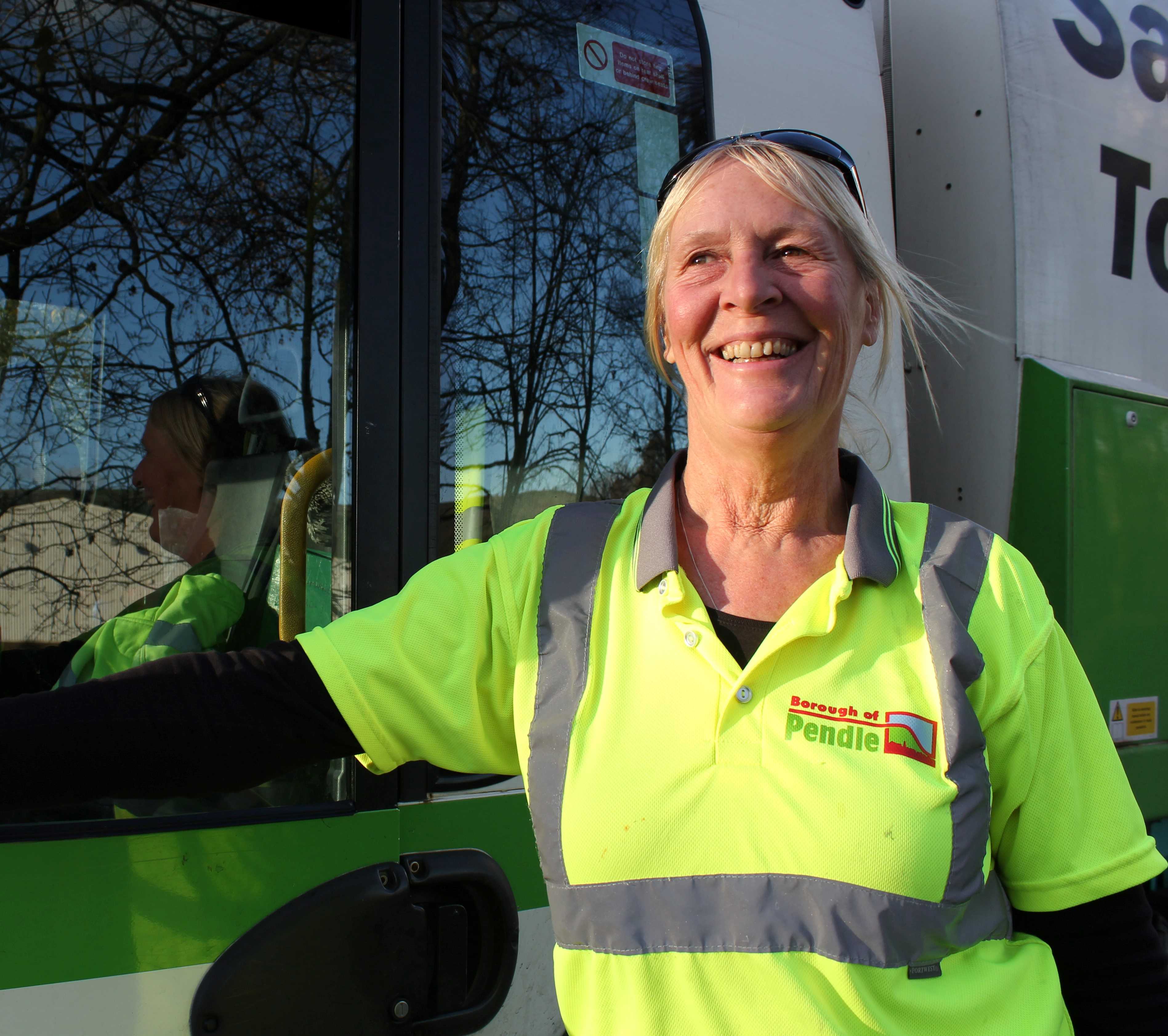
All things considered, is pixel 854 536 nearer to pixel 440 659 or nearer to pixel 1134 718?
pixel 440 659

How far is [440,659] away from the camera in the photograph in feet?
3.78

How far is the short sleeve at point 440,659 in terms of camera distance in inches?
44.4

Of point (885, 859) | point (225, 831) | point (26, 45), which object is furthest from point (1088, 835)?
point (26, 45)

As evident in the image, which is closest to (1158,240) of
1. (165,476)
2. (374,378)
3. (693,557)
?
(693,557)

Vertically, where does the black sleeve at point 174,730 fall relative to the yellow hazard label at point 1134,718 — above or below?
above

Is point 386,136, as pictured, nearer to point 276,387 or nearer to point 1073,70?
point 276,387

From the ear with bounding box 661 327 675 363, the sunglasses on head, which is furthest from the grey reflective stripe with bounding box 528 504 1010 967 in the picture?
the sunglasses on head

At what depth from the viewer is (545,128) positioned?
5.79 feet

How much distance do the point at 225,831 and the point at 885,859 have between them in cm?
91

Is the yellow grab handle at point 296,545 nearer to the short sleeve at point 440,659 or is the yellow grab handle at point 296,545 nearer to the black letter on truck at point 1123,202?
the short sleeve at point 440,659

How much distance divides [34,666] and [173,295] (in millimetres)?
673

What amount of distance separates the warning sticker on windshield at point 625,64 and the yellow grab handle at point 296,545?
886mm

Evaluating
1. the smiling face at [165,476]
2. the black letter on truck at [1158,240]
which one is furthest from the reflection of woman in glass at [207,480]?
the black letter on truck at [1158,240]

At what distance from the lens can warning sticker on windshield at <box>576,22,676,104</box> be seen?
1.80 meters
